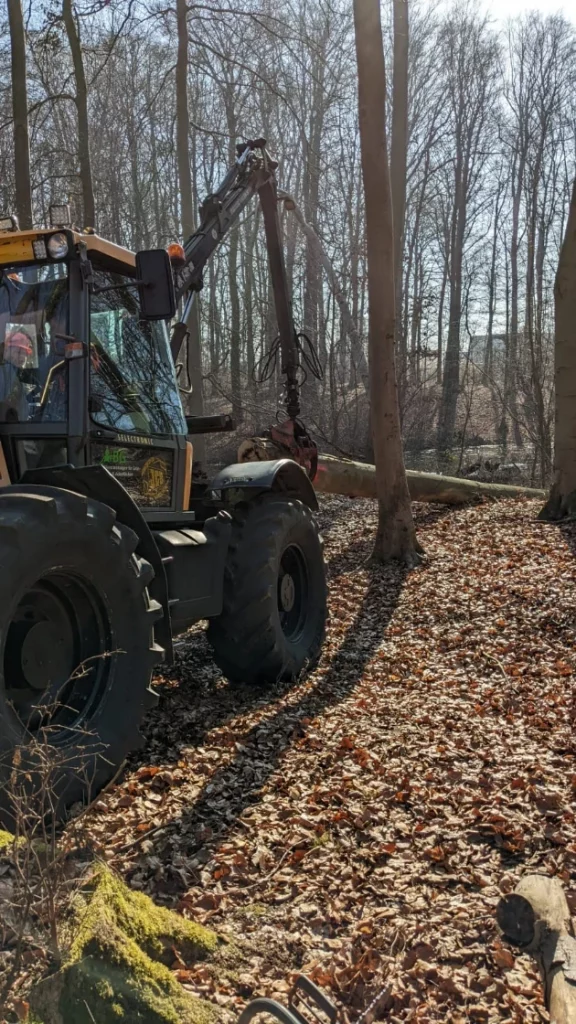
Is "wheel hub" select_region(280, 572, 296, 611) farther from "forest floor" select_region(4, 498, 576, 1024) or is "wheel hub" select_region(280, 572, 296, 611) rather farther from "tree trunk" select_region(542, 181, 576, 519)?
"tree trunk" select_region(542, 181, 576, 519)

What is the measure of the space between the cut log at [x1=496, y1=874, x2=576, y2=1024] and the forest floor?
0.07 meters

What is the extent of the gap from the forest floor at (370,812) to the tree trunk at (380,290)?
2696mm

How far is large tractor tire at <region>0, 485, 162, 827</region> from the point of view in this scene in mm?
3707

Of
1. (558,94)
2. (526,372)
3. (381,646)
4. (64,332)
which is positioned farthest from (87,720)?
(558,94)

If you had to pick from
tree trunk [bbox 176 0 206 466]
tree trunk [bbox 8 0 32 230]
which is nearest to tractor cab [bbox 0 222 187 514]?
tree trunk [bbox 8 0 32 230]

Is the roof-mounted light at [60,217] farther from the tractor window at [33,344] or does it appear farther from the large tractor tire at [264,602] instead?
the large tractor tire at [264,602]

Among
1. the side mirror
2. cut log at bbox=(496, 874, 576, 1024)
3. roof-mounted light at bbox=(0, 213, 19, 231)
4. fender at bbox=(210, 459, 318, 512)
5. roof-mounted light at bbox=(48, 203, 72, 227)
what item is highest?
roof-mounted light at bbox=(48, 203, 72, 227)

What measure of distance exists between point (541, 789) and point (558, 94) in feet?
99.3

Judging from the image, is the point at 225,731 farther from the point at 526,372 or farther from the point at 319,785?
the point at 526,372

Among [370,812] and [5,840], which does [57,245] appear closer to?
[5,840]

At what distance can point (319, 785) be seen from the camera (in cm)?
442

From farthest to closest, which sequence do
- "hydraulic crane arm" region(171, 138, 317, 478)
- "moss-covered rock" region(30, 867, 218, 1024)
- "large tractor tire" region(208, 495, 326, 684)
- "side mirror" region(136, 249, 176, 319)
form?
"hydraulic crane arm" region(171, 138, 317, 478) < "large tractor tire" region(208, 495, 326, 684) < "side mirror" region(136, 249, 176, 319) < "moss-covered rock" region(30, 867, 218, 1024)

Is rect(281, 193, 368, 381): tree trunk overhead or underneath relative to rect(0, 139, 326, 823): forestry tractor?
overhead

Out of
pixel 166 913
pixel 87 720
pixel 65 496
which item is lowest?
pixel 166 913
